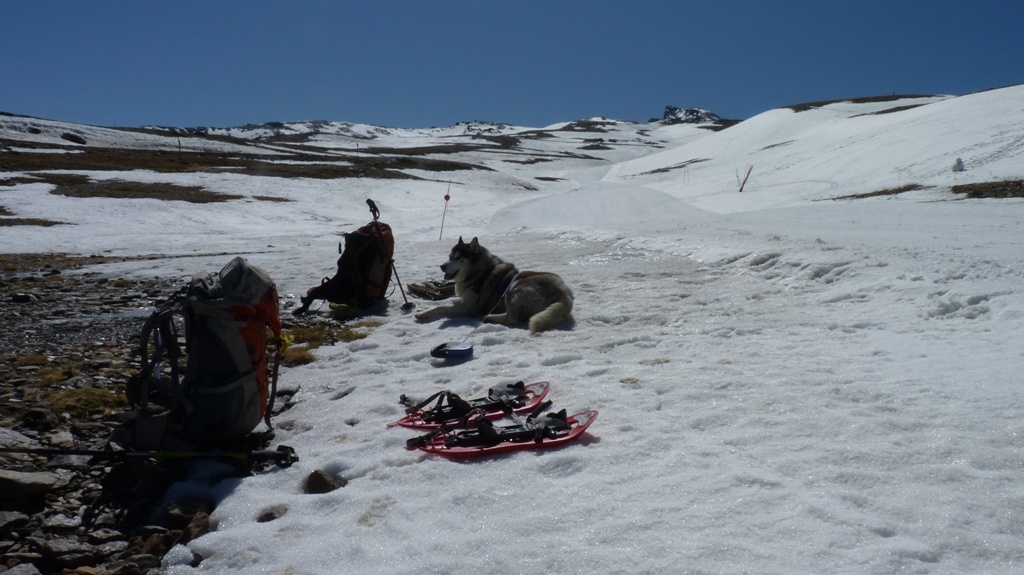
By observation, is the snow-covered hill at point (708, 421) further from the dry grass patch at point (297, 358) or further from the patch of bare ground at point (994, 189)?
the patch of bare ground at point (994, 189)

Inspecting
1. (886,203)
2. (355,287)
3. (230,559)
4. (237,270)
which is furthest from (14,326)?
(886,203)

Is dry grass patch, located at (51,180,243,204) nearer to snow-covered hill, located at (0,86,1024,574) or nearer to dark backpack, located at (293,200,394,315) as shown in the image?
snow-covered hill, located at (0,86,1024,574)

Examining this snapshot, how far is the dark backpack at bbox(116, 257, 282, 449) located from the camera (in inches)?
185

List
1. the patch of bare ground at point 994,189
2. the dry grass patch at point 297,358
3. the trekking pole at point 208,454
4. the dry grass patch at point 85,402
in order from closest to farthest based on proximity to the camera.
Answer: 1. the trekking pole at point 208,454
2. the dry grass patch at point 85,402
3. the dry grass patch at point 297,358
4. the patch of bare ground at point 994,189

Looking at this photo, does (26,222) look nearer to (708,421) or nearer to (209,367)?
(209,367)

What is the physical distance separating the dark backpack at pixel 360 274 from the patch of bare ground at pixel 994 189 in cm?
1739

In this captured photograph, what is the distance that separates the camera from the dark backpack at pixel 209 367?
4.71 m

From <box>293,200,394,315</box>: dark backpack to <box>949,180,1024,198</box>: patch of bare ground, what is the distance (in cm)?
1739

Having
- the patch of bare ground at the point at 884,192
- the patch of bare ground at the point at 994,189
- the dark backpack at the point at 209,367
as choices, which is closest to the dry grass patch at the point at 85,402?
the dark backpack at the point at 209,367

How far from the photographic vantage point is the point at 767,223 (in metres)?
15.7

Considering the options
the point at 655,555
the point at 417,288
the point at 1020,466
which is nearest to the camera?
the point at 655,555

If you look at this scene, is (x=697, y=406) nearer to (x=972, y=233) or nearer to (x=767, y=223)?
(x=972, y=233)

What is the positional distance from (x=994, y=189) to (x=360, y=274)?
19.1 metres

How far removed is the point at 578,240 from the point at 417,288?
→ 626 cm
